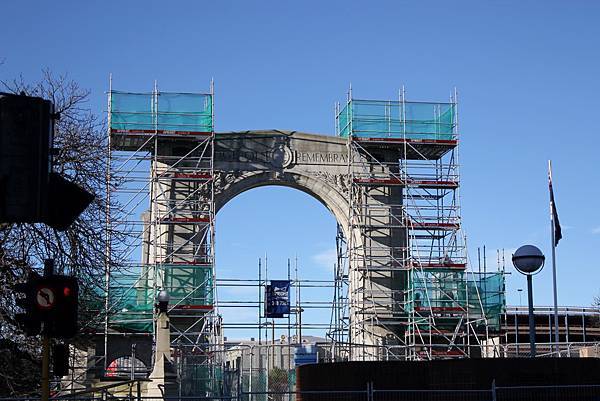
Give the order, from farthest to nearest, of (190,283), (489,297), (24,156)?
1. (489,297)
2. (190,283)
3. (24,156)

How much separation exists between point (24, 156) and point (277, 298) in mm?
37809

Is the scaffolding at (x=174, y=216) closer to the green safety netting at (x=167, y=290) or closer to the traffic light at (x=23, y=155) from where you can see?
the green safety netting at (x=167, y=290)

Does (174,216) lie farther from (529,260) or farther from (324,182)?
(529,260)

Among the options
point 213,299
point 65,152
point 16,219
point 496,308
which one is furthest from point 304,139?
point 16,219

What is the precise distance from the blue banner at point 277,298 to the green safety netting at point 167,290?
4.77 m

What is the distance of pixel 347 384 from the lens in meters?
20.2

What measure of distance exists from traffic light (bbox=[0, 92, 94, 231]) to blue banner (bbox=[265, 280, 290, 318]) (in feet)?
123

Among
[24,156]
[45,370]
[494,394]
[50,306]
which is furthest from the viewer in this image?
[494,394]

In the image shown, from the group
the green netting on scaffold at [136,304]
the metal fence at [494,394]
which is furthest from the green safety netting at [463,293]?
the metal fence at [494,394]

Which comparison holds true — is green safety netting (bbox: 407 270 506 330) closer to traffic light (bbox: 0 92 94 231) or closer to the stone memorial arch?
the stone memorial arch

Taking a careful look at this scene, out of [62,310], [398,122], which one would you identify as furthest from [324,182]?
[62,310]

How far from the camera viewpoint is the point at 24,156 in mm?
8234

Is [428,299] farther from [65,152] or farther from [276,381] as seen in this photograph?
[65,152]

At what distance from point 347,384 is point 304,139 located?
81.4ft
